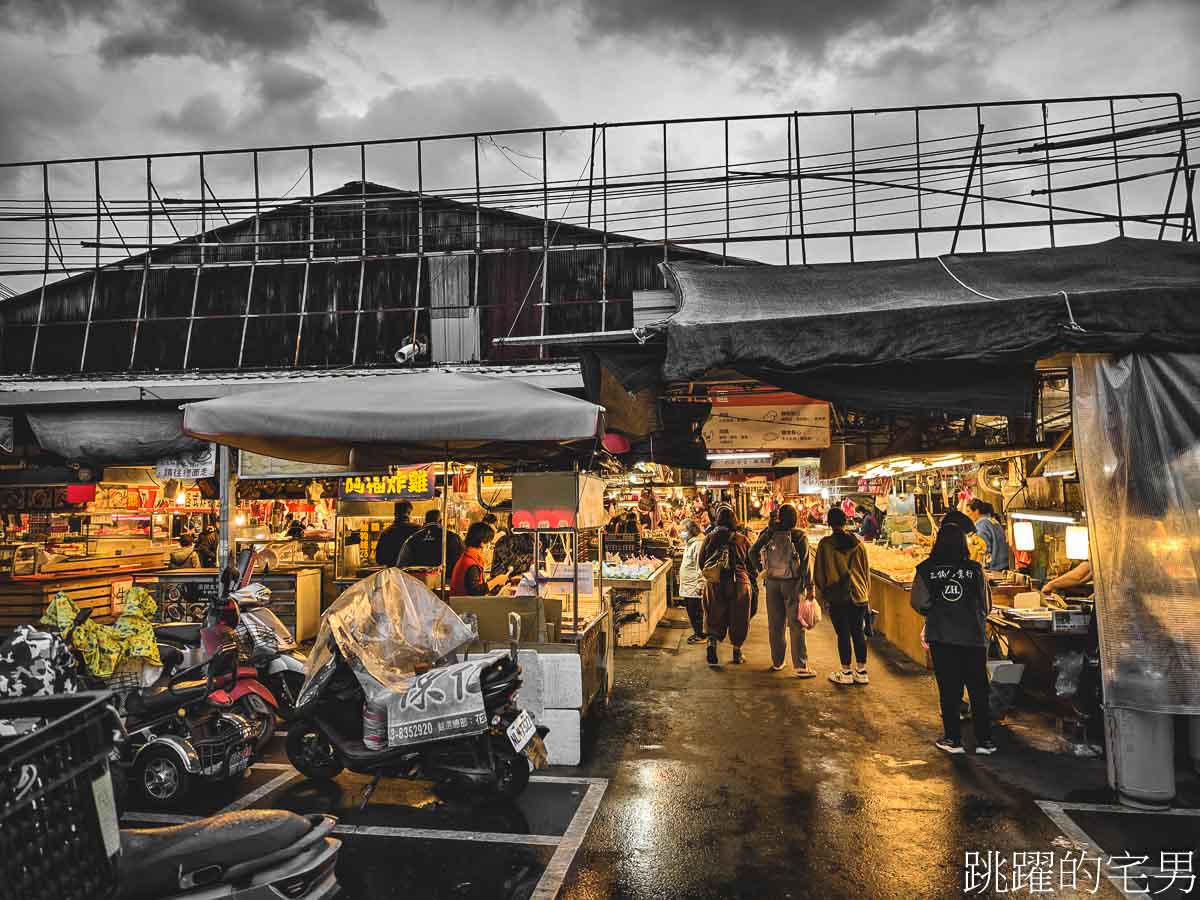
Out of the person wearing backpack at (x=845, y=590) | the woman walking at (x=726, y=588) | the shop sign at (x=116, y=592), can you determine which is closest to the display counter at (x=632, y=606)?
the woman walking at (x=726, y=588)

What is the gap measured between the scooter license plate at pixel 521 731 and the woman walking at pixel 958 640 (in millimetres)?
3804

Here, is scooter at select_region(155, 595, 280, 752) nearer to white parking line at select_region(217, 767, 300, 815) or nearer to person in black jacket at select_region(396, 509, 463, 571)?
white parking line at select_region(217, 767, 300, 815)

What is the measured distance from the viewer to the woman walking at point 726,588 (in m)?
10.9

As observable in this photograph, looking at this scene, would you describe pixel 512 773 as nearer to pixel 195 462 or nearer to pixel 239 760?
pixel 239 760

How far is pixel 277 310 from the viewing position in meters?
15.0

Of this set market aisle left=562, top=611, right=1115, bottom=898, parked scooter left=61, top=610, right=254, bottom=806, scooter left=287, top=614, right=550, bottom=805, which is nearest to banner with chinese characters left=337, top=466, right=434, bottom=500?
A: market aisle left=562, top=611, right=1115, bottom=898

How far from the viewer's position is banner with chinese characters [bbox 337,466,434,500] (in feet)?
36.3

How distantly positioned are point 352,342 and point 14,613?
732cm

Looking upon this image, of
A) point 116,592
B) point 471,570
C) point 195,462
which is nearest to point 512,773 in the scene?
point 471,570

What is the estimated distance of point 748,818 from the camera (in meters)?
5.42

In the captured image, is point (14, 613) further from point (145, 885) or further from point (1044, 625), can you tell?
point (1044, 625)

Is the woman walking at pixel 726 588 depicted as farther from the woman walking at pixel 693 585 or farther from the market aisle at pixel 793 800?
the market aisle at pixel 793 800

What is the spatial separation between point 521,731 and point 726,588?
19.5ft

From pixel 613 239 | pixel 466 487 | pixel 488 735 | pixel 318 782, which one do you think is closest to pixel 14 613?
pixel 466 487
